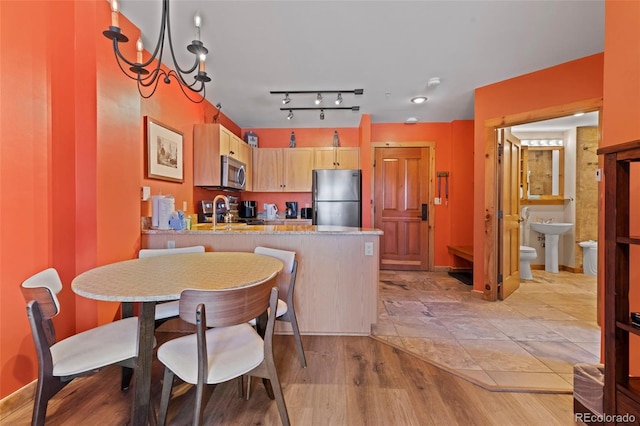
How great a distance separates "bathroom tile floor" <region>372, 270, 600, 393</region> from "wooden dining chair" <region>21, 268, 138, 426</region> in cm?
182

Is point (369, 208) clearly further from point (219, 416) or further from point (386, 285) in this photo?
point (219, 416)

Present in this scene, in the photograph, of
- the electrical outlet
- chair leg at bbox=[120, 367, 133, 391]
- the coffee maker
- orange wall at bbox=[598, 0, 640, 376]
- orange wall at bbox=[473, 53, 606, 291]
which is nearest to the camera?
orange wall at bbox=[598, 0, 640, 376]

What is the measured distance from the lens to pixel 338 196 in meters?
4.25

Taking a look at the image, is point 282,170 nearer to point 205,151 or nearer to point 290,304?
point 205,151

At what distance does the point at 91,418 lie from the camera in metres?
1.44

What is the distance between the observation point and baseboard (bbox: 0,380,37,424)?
1.44 metres

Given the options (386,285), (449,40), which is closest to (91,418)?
(386,285)

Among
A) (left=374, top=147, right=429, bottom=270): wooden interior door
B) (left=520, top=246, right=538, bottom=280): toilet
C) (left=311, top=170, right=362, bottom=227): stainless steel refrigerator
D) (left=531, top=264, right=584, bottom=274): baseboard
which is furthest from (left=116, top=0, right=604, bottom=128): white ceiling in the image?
(left=531, top=264, right=584, bottom=274): baseboard

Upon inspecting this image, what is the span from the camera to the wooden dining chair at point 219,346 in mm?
1056

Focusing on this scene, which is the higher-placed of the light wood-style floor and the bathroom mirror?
the bathroom mirror

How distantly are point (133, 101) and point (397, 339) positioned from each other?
9.44 feet

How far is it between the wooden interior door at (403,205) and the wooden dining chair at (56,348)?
3.96 m

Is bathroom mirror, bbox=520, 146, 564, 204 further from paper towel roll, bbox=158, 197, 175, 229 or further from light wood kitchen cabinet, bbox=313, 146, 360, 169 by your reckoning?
paper towel roll, bbox=158, 197, 175, 229

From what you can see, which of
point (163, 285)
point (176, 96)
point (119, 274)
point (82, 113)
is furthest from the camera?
point (176, 96)
